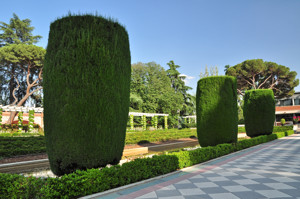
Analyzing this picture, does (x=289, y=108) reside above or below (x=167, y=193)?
above

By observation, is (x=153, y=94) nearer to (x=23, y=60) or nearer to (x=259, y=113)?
(x=259, y=113)

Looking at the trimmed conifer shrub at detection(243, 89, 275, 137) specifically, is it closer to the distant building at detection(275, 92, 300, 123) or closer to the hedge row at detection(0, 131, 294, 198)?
the hedge row at detection(0, 131, 294, 198)

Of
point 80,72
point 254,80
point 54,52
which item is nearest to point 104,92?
point 80,72

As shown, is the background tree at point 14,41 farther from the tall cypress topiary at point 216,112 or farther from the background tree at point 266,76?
the background tree at point 266,76

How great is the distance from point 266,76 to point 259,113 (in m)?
28.7

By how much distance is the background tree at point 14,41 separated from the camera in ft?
118

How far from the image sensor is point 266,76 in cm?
4297

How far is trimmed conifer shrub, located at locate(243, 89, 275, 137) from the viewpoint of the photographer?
19.4 meters

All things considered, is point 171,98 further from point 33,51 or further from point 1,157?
point 1,157

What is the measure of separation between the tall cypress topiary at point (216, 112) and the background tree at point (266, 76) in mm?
33679

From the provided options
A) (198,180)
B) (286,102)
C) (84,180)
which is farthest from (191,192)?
(286,102)

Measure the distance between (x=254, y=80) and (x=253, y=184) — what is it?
141ft

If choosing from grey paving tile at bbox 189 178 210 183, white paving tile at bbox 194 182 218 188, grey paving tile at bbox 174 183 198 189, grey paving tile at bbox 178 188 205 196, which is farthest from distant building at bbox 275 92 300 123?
grey paving tile at bbox 178 188 205 196

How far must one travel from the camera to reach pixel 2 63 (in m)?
31.6
